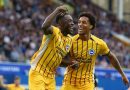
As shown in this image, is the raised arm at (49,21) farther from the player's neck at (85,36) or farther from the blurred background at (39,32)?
the blurred background at (39,32)

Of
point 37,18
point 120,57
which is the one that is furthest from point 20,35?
point 120,57

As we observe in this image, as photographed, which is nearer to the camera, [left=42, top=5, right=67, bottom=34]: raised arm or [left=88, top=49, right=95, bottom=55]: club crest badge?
[left=42, top=5, right=67, bottom=34]: raised arm

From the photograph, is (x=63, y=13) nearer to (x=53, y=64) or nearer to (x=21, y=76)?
(x=53, y=64)

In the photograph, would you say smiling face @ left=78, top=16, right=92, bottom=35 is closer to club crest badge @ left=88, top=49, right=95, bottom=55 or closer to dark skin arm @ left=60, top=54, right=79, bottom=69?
club crest badge @ left=88, top=49, right=95, bottom=55

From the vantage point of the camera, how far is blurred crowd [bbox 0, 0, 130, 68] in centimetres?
2336

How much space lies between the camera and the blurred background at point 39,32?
19.9 m

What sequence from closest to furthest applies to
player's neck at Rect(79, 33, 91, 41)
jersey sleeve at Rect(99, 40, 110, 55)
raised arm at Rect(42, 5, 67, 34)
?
1. raised arm at Rect(42, 5, 67, 34)
2. player's neck at Rect(79, 33, 91, 41)
3. jersey sleeve at Rect(99, 40, 110, 55)

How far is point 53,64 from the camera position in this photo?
1070cm

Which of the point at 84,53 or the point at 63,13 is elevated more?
the point at 63,13

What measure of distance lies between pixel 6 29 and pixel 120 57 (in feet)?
20.7

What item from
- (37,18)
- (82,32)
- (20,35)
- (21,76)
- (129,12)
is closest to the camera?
(82,32)

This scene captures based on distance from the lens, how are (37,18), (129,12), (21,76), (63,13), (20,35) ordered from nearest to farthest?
(63,13), (21,76), (20,35), (37,18), (129,12)

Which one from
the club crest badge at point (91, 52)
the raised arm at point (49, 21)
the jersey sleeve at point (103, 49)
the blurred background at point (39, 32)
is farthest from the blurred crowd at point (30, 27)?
the raised arm at point (49, 21)

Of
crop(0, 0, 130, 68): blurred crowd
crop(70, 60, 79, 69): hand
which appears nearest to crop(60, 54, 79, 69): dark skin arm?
crop(70, 60, 79, 69): hand
